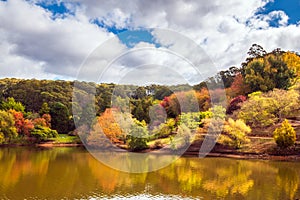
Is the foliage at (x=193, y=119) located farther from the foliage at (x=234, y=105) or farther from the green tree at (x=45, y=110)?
the green tree at (x=45, y=110)

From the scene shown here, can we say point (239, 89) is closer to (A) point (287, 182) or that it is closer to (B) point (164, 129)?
(B) point (164, 129)

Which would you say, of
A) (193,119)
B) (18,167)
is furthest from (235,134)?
(18,167)

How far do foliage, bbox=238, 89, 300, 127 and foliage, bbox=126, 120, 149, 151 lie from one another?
684 centimetres

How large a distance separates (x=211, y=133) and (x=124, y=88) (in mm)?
7276

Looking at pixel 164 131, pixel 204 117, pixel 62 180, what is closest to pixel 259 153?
pixel 204 117

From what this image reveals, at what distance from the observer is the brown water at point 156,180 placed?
35.1 feet

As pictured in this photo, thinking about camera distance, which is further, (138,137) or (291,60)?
(291,60)

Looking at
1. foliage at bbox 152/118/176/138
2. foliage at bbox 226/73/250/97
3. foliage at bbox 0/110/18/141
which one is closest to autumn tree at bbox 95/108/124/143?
foliage at bbox 152/118/176/138

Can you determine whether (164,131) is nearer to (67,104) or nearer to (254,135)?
(254,135)

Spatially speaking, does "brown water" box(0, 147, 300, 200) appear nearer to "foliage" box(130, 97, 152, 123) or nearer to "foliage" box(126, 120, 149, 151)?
"foliage" box(126, 120, 149, 151)

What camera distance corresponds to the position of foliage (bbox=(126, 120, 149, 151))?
22297 millimetres

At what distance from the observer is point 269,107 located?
71.6 ft

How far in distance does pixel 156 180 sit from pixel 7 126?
54.9ft

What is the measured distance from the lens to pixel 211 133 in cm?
2142
